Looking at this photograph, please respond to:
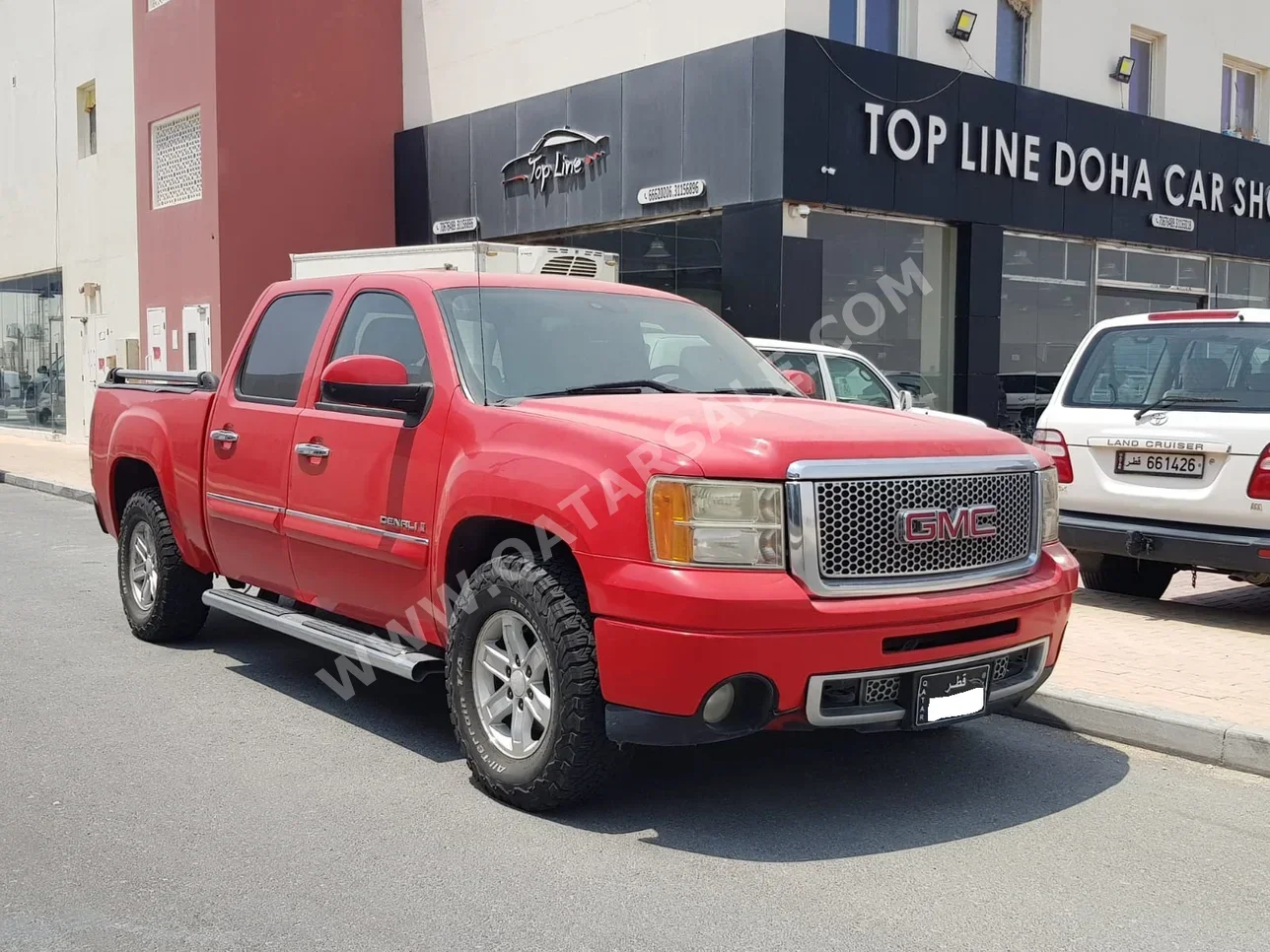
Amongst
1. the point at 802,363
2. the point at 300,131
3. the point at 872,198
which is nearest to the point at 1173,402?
the point at 802,363

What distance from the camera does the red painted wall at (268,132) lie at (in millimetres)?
20344

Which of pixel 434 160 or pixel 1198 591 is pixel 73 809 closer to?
pixel 1198 591

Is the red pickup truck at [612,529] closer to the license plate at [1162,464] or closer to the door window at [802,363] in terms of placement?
the license plate at [1162,464]

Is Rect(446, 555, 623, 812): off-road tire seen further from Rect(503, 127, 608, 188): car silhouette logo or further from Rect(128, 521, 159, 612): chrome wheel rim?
Rect(503, 127, 608, 188): car silhouette logo

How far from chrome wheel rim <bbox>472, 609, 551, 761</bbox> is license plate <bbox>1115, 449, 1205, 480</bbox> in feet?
15.8

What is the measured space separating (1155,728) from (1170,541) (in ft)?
7.88

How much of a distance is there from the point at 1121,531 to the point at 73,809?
19.8 ft

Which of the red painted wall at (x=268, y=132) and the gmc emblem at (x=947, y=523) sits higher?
the red painted wall at (x=268, y=132)

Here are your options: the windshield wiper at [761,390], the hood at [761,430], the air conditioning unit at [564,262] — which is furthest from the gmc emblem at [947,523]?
the air conditioning unit at [564,262]

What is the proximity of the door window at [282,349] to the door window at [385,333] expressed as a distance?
25cm

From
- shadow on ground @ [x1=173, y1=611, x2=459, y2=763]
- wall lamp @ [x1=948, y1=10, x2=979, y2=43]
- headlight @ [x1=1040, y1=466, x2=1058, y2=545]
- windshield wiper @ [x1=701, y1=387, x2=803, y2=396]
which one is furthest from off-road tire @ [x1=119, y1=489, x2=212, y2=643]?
wall lamp @ [x1=948, y1=10, x2=979, y2=43]

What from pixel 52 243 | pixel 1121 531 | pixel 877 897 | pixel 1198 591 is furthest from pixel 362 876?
pixel 52 243

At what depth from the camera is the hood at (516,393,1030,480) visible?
13.6ft

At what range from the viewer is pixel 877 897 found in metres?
3.86
